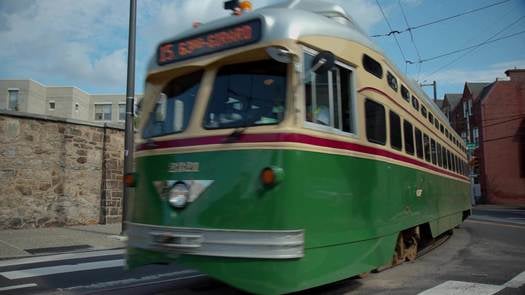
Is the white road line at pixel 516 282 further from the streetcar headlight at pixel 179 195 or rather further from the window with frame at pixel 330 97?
the streetcar headlight at pixel 179 195

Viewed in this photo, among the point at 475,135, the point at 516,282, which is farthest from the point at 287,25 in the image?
the point at 475,135

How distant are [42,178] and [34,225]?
1.26 metres

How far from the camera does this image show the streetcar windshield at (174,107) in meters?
5.26

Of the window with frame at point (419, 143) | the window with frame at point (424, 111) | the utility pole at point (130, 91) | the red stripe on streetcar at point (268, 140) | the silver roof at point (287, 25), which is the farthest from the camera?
the utility pole at point (130, 91)

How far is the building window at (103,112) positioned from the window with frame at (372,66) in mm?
68355

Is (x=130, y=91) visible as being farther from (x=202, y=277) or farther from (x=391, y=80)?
(x=391, y=80)

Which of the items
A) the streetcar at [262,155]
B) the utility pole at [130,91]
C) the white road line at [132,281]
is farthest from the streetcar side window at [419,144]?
the utility pole at [130,91]

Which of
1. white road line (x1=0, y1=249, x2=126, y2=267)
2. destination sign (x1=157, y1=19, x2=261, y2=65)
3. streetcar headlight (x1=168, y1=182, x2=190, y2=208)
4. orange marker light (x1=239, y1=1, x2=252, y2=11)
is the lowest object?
white road line (x1=0, y1=249, x2=126, y2=267)

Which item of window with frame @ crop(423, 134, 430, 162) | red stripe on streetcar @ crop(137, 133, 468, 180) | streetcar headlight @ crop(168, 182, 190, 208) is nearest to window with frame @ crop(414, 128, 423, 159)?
window with frame @ crop(423, 134, 430, 162)

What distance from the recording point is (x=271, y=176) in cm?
449

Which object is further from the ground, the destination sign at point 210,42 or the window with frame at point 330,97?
the destination sign at point 210,42

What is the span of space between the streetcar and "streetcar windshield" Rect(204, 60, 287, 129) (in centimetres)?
1

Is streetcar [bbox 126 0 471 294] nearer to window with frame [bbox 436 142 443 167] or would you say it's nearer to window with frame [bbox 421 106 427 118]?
window with frame [bbox 421 106 427 118]

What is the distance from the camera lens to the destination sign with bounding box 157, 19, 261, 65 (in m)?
4.87
